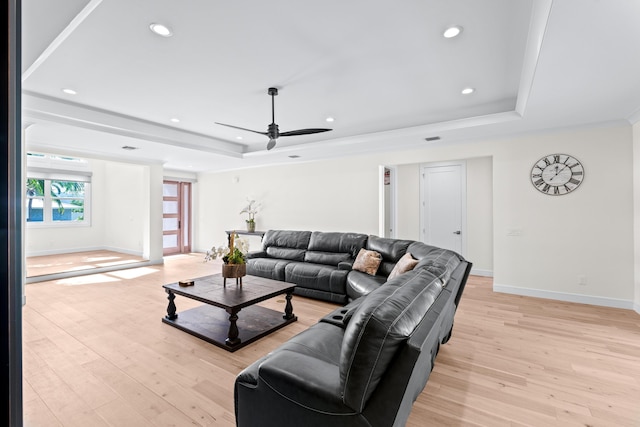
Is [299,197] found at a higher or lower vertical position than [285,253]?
higher

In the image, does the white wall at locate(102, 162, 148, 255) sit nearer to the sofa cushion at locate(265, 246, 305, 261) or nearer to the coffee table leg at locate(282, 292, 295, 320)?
the sofa cushion at locate(265, 246, 305, 261)

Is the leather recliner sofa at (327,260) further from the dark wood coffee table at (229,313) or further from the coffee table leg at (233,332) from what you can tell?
the coffee table leg at (233,332)

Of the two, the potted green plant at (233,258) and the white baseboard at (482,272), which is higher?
the potted green plant at (233,258)

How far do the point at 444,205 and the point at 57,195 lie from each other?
996 cm

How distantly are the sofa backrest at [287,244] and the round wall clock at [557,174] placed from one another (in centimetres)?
371

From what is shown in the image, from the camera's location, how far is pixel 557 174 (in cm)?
445

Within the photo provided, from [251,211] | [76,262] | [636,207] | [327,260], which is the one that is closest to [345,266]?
[327,260]

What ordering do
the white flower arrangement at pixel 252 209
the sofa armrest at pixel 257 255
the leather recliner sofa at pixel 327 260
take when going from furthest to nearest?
the white flower arrangement at pixel 252 209, the sofa armrest at pixel 257 255, the leather recliner sofa at pixel 327 260

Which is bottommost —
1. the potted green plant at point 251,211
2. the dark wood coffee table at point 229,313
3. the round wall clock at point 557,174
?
the dark wood coffee table at point 229,313

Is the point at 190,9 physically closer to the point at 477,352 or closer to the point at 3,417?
the point at 3,417

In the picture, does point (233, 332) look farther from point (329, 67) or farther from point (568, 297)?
point (568, 297)

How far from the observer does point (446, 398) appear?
7.22 feet

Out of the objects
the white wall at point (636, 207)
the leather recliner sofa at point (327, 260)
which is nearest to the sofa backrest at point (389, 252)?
the leather recliner sofa at point (327, 260)

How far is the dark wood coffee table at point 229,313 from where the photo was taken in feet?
9.78
